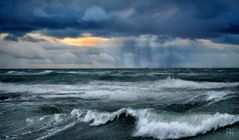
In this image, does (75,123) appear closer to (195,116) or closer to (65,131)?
(65,131)

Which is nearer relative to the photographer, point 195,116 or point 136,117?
point 195,116

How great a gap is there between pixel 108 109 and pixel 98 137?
14.3 feet

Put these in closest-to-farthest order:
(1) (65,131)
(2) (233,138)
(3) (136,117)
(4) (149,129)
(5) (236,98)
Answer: (2) (233,138)
(4) (149,129)
(1) (65,131)
(3) (136,117)
(5) (236,98)

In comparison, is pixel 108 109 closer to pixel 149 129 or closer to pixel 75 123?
pixel 75 123

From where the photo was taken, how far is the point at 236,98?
43.2ft

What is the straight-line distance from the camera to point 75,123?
9688mm

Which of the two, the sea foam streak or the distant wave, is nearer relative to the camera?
the sea foam streak

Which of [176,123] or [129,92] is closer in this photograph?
[176,123]

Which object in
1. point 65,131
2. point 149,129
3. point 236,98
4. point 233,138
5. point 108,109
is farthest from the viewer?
point 236,98

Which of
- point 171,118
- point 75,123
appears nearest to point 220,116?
point 171,118

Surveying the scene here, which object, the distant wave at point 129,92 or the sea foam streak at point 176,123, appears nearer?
the sea foam streak at point 176,123

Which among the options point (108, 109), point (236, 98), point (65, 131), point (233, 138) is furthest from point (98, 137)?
point (236, 98)

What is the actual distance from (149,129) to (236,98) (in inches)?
255

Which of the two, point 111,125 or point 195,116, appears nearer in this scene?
point 195,116
